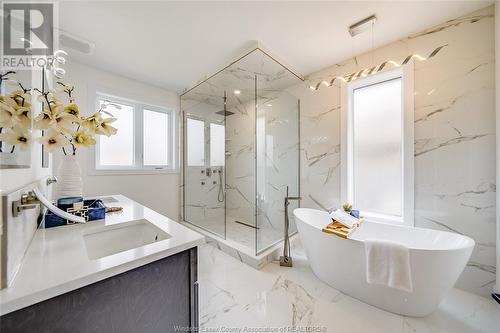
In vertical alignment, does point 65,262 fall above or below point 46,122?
below

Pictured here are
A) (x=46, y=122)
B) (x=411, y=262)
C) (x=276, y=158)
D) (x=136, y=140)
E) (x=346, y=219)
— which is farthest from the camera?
(x=136, y=140)

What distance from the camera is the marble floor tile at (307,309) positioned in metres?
1.33

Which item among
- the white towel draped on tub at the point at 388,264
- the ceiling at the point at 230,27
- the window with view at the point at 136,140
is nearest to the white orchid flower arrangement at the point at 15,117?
the ceiling at the point at 230,27

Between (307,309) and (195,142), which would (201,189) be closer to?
(195,142)

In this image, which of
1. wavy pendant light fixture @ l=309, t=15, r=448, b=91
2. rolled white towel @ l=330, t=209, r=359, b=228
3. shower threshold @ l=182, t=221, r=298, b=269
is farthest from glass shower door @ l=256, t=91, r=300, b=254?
rolled white towel @ l=330, t=209, r=359, b=228

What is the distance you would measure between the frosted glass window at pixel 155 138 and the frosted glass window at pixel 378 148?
3.06m

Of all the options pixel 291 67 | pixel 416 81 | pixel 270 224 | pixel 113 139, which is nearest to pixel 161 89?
pixel 113 139

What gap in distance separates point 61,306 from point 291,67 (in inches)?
114

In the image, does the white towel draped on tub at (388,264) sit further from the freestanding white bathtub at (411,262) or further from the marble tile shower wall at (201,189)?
the marble tile shower wall at (201,189)

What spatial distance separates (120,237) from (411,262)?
197 centimetres

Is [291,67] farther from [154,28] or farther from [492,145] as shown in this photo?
[492,145]

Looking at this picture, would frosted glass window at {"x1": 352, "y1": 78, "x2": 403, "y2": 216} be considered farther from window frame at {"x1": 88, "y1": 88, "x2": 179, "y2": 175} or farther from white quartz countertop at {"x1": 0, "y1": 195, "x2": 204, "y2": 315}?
window frame at {"x1": 88, "y1": 88, "x2": 179, "y2": 175}

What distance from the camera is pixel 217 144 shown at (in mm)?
3268

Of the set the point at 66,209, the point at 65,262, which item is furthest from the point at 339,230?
the point at 66,209
